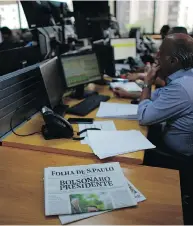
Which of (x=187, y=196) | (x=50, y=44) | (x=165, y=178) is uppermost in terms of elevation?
(x=50, y=44)

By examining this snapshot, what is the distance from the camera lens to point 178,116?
1572 mm

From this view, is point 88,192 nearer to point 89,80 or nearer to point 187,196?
point 187,196

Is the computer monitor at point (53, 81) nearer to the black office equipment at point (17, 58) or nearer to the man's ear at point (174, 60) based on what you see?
the black office equipment at point (17, 58)

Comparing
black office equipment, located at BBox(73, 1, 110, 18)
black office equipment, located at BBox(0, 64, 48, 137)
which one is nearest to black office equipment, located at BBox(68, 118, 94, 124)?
black office equipment, located at BBox(0, 64, 48, 137)

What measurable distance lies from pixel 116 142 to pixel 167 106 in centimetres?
37

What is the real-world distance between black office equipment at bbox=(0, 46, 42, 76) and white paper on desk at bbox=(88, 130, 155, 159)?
2.41 ft

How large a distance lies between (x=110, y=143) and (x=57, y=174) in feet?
1.23

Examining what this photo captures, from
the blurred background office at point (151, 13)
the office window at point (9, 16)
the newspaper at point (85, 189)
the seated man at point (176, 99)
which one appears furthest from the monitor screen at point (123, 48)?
the office window at point (9, 16)

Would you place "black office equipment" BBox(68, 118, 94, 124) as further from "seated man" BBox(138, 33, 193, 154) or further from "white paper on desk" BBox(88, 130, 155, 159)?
"seated man" BBox(138, 33, 193, 154)

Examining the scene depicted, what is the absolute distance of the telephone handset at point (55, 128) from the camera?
148 cm

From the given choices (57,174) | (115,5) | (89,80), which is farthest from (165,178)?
(115,5)

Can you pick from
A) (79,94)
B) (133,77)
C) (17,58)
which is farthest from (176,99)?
(133,77)

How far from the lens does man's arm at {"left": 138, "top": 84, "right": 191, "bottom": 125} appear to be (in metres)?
1.49

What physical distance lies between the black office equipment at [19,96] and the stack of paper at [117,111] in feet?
1.42
